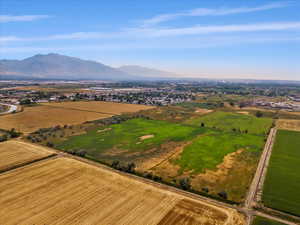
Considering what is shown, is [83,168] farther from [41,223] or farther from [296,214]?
[296,214]

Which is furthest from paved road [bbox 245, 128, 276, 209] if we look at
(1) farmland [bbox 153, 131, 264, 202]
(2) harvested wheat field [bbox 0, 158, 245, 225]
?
(2) harvested wheat field [bbox 0, 158, 245, 225]

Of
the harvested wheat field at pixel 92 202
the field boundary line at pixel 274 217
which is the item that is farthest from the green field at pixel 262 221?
the harvested wheat field at pixel 92 202

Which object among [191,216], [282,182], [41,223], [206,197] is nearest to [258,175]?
[282,182]

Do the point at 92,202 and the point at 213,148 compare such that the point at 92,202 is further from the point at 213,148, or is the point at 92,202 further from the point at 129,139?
the point at 213,148

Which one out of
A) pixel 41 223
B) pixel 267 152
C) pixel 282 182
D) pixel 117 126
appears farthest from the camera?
pixel 117 126

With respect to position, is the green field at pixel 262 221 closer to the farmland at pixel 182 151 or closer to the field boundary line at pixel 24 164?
the farmland at pixel 182 151

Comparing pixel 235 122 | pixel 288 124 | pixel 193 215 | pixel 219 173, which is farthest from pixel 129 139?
pixel 288 124
